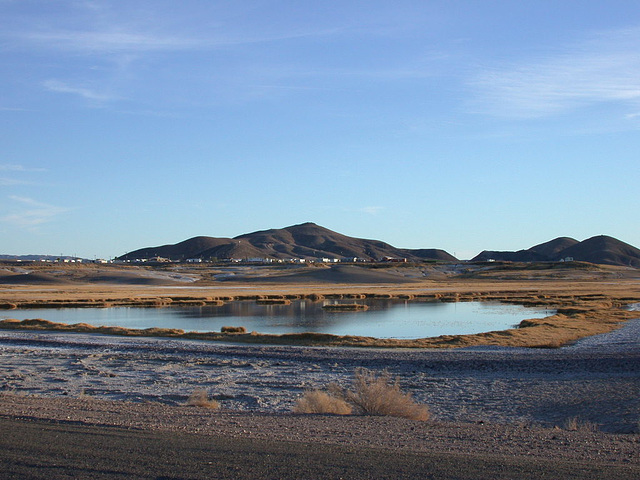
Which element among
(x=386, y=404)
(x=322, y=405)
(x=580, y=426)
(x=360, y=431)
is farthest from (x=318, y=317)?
(x=360, y=431)

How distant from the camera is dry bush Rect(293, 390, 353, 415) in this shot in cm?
1296

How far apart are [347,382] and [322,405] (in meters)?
5.17

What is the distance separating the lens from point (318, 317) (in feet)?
149

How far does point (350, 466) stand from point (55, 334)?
91.6ft

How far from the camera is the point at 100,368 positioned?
21.2 m

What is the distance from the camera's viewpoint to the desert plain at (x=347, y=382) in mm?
8430

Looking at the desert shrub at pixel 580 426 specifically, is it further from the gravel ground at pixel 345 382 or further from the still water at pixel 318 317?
the still water at pixel 318 317

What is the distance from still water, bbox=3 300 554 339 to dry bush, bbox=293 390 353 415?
795 inches

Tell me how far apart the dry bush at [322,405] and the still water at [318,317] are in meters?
20.2

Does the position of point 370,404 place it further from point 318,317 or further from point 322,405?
point 318,317

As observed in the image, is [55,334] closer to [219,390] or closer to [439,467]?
[219,390]

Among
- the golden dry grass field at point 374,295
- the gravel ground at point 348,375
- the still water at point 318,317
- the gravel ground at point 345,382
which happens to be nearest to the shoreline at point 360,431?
the gravel ground at point 345,382

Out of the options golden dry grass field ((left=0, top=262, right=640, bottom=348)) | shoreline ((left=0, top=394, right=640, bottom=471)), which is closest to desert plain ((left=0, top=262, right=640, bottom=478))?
shoreline ((left=0, top=394, right=640, bottom=471))

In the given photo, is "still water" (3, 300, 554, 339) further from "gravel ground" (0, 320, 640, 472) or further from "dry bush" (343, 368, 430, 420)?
"dry bush" (343, 368, 430, 420)
